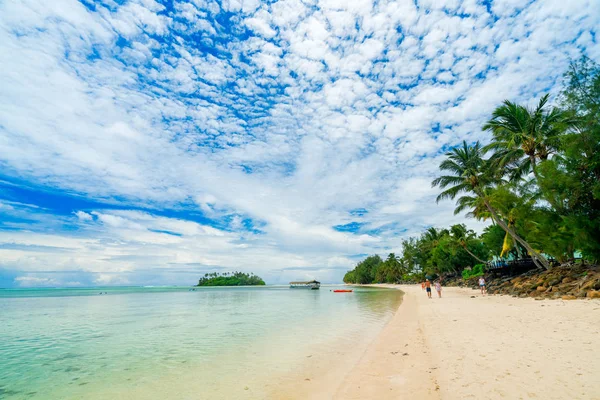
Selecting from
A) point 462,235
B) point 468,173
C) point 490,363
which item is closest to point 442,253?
point 462,235

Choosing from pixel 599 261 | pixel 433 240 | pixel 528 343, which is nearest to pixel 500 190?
pixel 599 261

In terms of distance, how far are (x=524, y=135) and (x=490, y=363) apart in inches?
797

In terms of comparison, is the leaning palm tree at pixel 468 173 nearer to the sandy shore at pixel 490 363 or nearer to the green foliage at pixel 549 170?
the green foliage at pixel 549 170

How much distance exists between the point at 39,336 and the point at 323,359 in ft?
50.6

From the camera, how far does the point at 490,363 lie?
19.3 feet

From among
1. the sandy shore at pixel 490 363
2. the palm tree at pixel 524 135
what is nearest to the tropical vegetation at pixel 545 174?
the palm tree at pixel 524 135

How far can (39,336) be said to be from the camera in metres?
15.1

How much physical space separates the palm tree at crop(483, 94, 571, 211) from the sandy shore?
46.0 feet

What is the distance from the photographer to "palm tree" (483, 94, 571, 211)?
2023cm

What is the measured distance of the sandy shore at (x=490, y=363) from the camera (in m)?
4.62

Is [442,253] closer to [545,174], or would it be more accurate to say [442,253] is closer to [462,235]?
[462,235]

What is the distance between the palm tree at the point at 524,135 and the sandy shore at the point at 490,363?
552 inches

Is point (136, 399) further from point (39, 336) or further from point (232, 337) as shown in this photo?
point (39, 336)

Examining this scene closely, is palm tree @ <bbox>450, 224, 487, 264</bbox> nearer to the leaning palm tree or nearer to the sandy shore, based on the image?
the leaning palm tree
